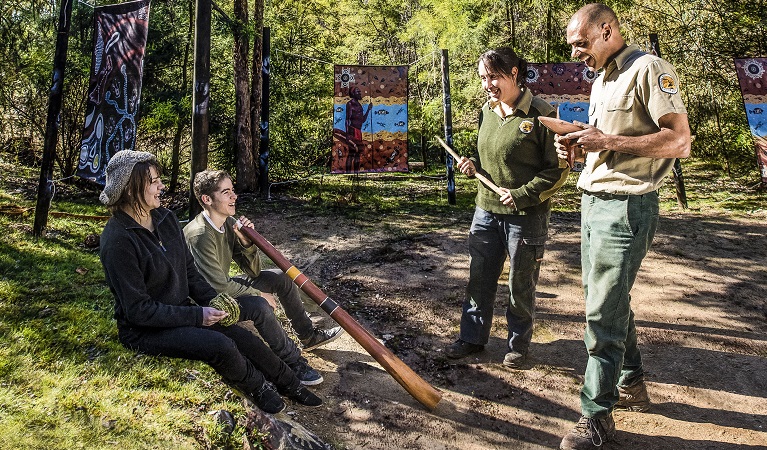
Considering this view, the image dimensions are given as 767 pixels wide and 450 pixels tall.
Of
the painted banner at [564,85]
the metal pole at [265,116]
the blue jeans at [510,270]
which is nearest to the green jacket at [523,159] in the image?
the blue jeans at [510,270]

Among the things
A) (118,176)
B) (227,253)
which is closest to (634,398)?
(227,253)

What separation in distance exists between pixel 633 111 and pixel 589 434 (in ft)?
5.51

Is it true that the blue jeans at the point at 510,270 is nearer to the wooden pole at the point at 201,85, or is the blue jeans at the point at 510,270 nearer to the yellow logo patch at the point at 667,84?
the yellow logo patch at the point at 667,84

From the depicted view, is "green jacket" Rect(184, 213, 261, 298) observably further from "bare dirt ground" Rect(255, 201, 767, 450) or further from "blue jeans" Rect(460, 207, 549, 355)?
"blue jeans" Rect(460, 207, 549, 355)

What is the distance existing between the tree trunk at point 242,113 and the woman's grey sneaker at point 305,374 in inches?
265

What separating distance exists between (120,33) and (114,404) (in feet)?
13.8

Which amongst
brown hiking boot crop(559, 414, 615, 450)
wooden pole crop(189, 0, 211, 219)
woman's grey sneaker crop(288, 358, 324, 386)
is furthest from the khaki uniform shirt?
wooden pole crop(189, 0, 211, 219)

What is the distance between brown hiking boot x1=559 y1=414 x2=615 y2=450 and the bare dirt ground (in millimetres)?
126

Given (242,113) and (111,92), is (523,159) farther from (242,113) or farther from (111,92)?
(242,113)

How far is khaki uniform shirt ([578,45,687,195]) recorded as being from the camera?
8.86 feet

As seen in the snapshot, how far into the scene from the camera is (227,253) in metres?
3.80

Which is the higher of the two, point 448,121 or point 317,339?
point 448,121

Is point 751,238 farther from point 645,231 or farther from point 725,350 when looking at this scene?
point 645,231

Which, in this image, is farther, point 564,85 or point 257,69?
point 257,69
